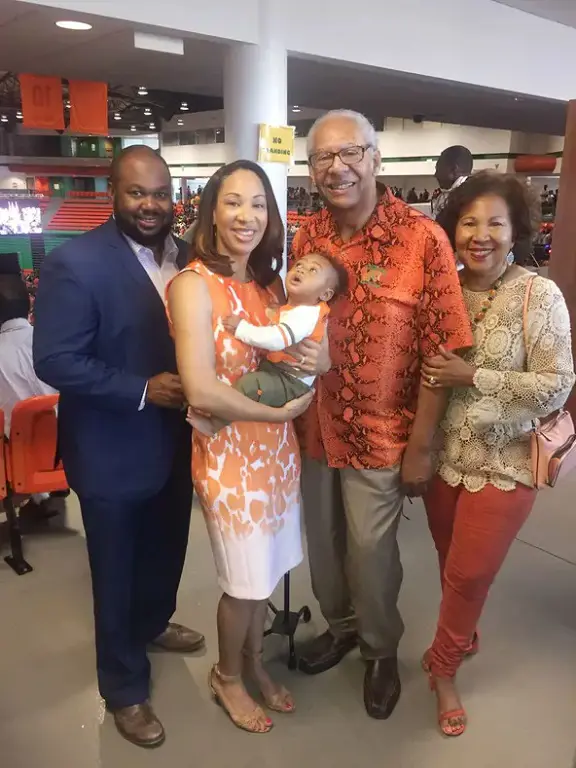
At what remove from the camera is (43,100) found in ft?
12.7

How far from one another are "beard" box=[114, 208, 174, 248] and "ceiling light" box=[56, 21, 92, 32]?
1.62 m

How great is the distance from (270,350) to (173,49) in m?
2.11

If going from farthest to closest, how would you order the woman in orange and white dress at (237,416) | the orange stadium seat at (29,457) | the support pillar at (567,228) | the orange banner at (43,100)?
the support pillar at (567,228) < the orange banner at (43,100) < the orange stadium seat at (29,457) < the woman in orange and white dress at (237,416)

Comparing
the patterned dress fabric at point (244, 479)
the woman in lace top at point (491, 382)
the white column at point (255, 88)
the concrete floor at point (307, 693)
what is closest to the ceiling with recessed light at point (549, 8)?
the white column at point (255, 88)

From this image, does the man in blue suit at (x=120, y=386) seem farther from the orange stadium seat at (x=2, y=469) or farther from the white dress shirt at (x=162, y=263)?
the orange stadium seat at (x=2, y=469)

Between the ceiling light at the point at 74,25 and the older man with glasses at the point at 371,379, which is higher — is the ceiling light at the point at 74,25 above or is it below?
above

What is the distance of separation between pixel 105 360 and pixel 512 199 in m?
1.23

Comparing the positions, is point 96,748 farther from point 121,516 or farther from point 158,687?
point 121,516

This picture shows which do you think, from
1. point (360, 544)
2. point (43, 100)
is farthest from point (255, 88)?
point (360, 544)

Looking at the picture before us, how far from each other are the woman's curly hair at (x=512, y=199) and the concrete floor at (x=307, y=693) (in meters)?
1.56

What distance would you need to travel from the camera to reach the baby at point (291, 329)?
Result: 1.62 metres

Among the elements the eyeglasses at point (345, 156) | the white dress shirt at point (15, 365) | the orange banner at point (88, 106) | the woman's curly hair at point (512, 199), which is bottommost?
the white dress shirt at point (15, 365)

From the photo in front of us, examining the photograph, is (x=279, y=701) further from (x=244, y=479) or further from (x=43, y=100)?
(x=43, y=100)

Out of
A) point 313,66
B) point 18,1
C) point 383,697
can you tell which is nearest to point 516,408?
point 383,697
